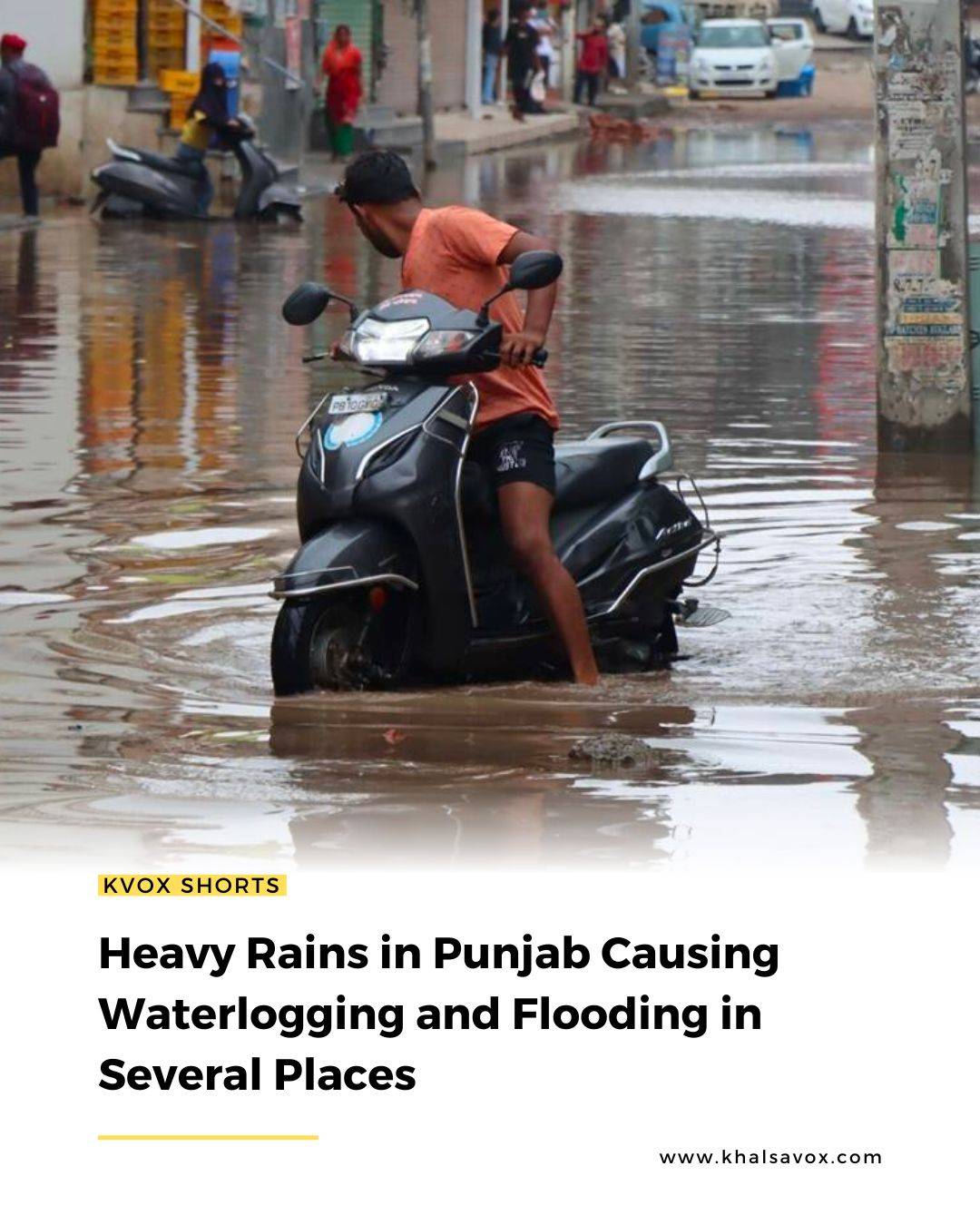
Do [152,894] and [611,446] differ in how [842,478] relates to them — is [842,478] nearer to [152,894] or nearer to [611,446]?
[611,446]

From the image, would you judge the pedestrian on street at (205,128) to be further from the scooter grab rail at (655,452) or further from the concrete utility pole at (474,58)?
the concrete utility pole at (474,58)

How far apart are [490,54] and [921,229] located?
4295cm

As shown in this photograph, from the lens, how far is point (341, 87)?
39.0 meters

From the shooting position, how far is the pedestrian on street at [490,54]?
5334cm

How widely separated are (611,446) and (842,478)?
12.6 feet

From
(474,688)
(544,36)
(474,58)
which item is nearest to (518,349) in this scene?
(474,688)

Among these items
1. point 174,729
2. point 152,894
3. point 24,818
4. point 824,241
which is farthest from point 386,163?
point 824,241

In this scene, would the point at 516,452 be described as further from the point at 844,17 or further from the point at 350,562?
the point at 844,17

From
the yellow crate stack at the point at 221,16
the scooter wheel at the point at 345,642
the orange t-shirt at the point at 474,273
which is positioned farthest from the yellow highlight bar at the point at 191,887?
the yellow crate stack at the point at 221,16

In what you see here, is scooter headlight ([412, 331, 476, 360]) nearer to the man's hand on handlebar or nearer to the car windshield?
the man's hand on handlebar

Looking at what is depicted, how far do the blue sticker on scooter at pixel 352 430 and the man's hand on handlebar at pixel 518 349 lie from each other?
1.08 ft

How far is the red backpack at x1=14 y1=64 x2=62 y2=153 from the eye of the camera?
→ 2711 centimetres

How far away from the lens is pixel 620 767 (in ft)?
21.6

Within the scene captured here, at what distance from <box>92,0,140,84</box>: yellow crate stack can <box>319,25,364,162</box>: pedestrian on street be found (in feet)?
23.0
